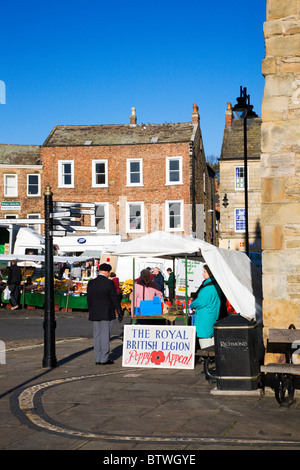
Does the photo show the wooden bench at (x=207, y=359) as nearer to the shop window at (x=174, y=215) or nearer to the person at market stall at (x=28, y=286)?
the person at market stall at (x=28, y=286)

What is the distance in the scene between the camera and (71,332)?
19.4 metres

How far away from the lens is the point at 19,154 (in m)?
47.8

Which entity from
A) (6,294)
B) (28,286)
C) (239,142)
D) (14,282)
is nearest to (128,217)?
(239,142)

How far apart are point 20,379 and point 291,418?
4952 mm

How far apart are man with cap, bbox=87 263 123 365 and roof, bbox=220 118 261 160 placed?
35701mm

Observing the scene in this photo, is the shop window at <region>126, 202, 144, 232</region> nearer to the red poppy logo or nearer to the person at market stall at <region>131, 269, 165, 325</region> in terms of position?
the person at market stall at <region>131, 269, 165, 325</region>

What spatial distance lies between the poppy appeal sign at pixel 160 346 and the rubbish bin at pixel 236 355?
229cm

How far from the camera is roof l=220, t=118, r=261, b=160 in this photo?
1902 inches

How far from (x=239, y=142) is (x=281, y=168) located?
1609 inches

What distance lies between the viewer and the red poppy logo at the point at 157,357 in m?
12.1

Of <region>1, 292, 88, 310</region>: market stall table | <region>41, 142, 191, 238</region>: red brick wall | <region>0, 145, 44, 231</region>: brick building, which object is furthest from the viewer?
<region>0, 145, 44, 231</region>: brick building

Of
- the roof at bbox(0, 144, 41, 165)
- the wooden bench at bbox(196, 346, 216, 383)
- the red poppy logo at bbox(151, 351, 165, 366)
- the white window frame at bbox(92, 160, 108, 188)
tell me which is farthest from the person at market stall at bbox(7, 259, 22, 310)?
the roof at bbox(0, 144, 41, 165)

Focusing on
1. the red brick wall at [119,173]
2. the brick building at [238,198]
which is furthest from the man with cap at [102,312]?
the brick building at [238,198]

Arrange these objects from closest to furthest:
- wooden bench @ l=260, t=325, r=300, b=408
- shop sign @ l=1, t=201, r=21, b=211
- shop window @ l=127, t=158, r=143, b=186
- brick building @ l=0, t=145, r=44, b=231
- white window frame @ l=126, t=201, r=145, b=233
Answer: wooden bench @ l=260, t=325, r=300, b=408 < white window frame @ l=126, t=201, r=145, b=233 < shop window @ l=127, t=158, r=143, b=186 < shop sign @ l=1, t=201, r=21, b=211 < brick building @ l=0, t=145, r=44, b=231
